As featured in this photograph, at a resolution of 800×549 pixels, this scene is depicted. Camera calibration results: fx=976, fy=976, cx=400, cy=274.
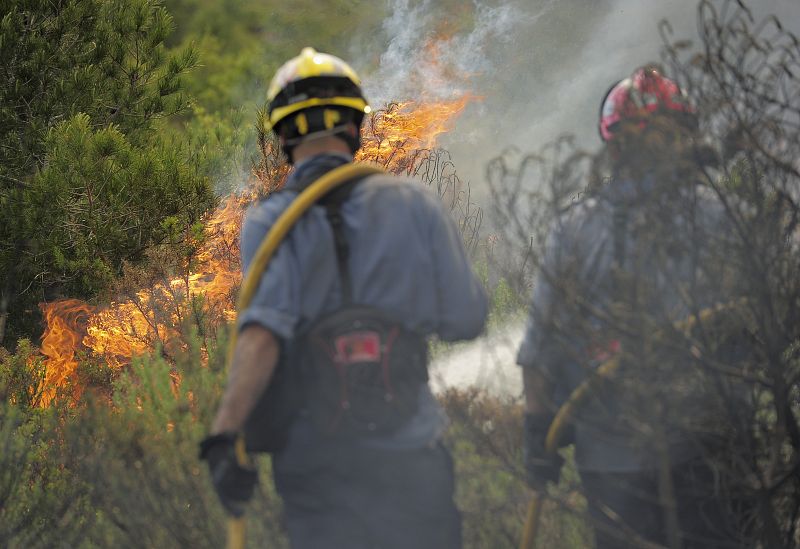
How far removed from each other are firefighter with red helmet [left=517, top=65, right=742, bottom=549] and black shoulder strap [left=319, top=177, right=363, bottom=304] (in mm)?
542

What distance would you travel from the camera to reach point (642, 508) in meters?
2.69

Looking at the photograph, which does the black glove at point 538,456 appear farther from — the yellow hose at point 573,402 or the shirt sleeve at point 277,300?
the shirt sleeve at point 277,300

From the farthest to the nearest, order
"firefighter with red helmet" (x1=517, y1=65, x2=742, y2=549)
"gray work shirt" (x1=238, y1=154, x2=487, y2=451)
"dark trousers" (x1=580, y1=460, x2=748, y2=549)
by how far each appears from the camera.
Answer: "dark trousers" (x1=580, y1=460, x2=748, y2=549), "firefighter with red helmet" (x1=517, y1=65, x2=742, y2=549), "gray work shirt" (x1=238, y1=154, x2=487, y2=451)

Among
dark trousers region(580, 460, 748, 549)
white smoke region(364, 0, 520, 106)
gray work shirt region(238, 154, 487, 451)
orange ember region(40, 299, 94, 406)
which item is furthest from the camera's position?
white smoke region(364, 0, 520, 106)

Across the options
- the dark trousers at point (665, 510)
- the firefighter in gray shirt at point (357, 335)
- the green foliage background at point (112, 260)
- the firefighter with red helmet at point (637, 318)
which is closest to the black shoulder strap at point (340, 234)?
the firefighter in gray shirt at point (357, 335)

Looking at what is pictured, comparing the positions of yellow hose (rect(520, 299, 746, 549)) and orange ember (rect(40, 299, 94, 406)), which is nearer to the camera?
yellow hose (rect(520, 299, 746, 549))

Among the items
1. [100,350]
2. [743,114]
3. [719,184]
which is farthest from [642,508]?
[100,350]

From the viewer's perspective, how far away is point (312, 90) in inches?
97.7

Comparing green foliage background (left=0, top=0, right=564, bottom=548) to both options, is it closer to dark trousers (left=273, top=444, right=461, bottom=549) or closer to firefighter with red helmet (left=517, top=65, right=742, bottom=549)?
firefighter with red helmet (left=517, top=65, right=742, bottom=549)

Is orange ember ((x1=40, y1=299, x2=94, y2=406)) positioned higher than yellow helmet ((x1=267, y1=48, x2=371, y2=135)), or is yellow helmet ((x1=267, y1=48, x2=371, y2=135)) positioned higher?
orange ember ((x1=40, y1=299, x2=94, y2=406))

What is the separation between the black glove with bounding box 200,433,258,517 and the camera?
2250 mm

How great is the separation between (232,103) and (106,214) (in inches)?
354

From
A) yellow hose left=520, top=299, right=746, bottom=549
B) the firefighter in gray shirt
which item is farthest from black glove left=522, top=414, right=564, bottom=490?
the firefighter in gray shirt

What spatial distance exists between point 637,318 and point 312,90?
1003mm
